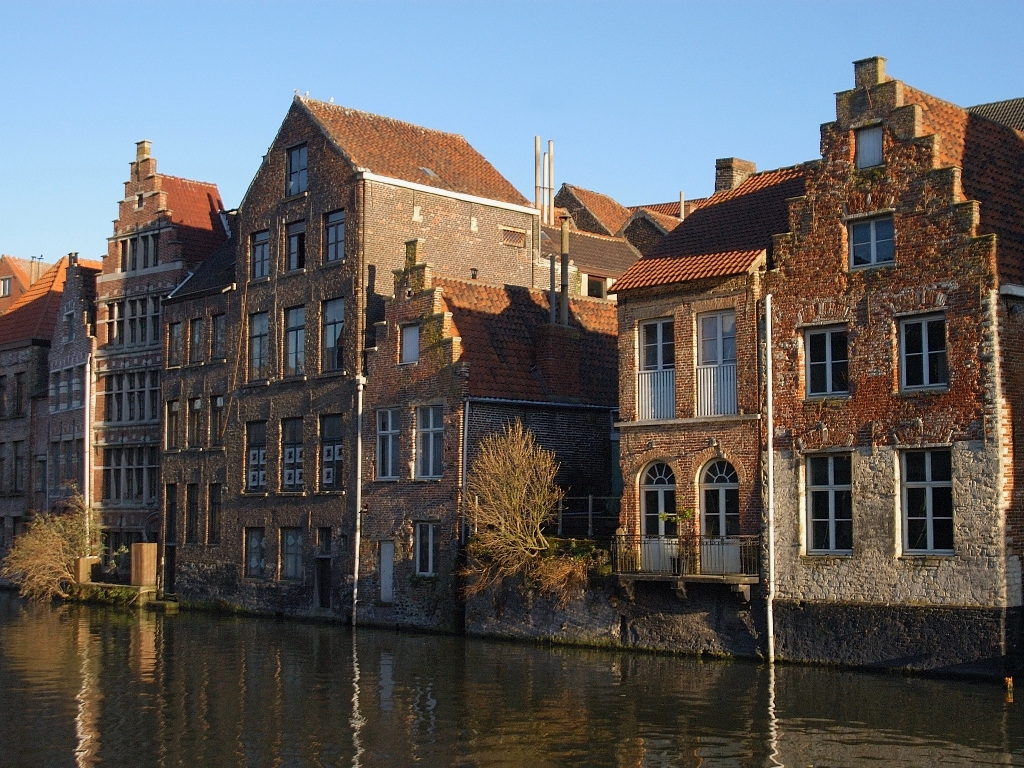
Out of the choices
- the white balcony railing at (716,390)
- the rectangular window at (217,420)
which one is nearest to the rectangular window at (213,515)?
the rectangular window at (217,420)

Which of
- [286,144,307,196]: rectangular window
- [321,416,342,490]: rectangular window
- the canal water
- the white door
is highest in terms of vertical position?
[286,144,307,196]: rectangular window

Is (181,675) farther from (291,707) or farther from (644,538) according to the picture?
(644,538)

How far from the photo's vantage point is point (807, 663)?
87.7 ft

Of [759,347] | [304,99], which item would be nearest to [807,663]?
[759,347]

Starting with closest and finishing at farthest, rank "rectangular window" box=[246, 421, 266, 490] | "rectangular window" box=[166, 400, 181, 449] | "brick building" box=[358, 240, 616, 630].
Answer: "brick building" box=[358, 240, 616, 630]
"rectangular window" box=[246, 421, 266, 490]
"rectangular window" box=[166, 400, 181, 449]

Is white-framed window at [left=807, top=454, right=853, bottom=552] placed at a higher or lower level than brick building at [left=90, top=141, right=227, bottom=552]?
lower

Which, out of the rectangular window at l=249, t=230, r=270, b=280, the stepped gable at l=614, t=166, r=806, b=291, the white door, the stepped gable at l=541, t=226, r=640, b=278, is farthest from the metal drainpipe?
the stepped gable at l=614, t=166, r=806, b=291

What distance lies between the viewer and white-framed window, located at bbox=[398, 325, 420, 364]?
36.0m

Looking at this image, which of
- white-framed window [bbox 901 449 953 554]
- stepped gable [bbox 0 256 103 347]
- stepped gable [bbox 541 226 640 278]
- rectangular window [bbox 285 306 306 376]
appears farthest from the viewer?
stepped gable [bbox 0 256 103 347]

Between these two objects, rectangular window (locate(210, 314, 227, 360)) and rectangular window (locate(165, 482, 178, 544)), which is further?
rectangular window (locate(165, 482, 178, 544))

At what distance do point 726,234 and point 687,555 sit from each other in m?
6.78

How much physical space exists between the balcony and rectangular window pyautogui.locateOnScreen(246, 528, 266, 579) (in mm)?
14454

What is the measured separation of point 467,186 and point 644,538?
15100 millimetres

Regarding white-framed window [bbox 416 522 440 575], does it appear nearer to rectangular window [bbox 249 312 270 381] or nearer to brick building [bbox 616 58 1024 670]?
brick building [bbox 616 58 1024 670]
